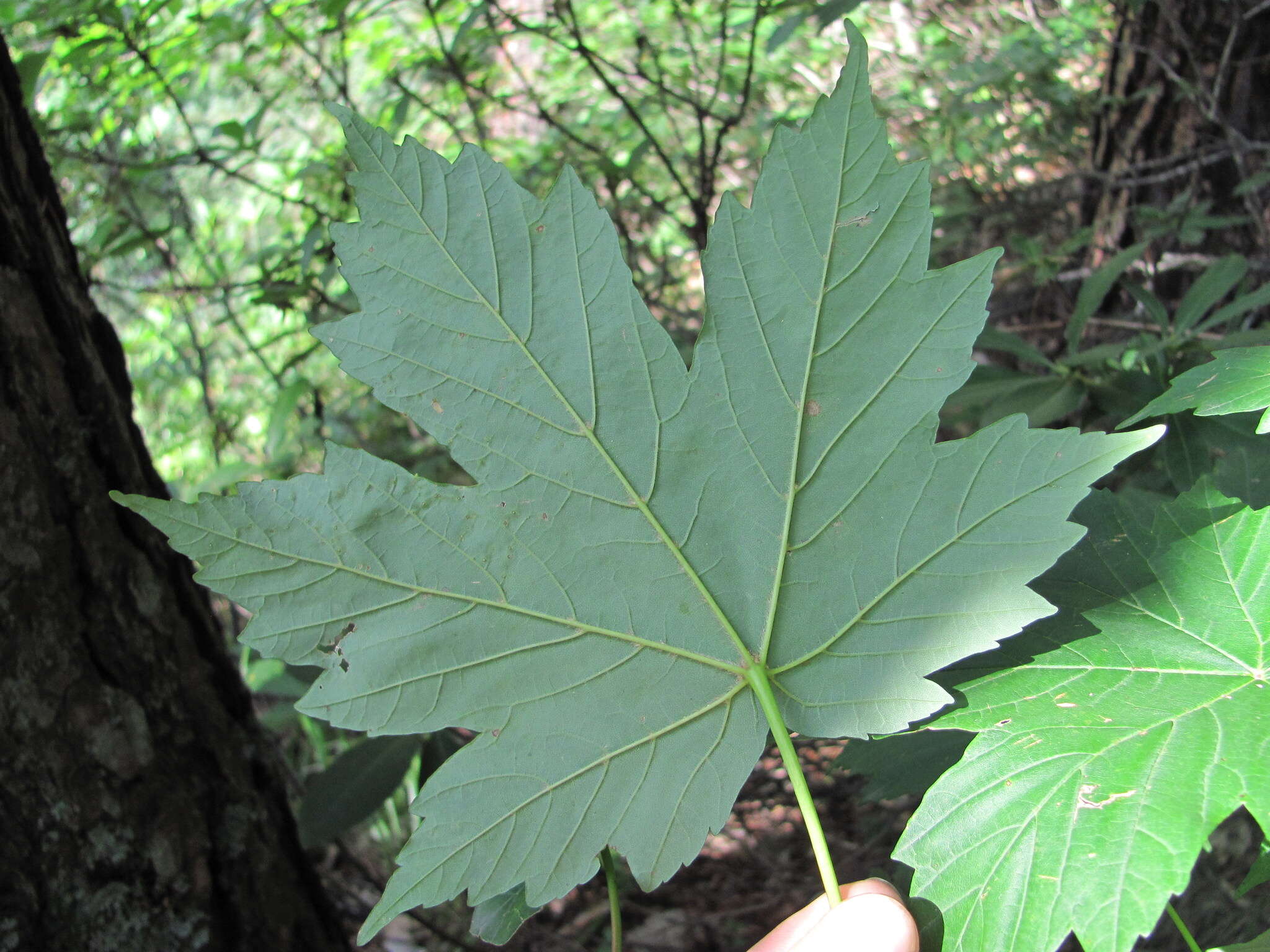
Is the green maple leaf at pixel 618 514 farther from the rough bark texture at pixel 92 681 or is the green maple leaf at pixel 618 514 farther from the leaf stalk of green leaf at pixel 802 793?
the rough bark texture at pixel 92 681

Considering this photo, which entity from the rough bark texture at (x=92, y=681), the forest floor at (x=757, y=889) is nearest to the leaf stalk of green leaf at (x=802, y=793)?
the rough bark texture at (x=92, y=681)

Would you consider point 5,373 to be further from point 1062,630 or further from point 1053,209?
point 1053,209

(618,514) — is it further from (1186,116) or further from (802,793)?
(1186,116)

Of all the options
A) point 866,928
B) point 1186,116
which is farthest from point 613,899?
point 1186,116

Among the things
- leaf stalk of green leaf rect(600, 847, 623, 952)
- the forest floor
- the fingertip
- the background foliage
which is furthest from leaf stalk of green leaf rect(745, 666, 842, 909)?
the forest floor

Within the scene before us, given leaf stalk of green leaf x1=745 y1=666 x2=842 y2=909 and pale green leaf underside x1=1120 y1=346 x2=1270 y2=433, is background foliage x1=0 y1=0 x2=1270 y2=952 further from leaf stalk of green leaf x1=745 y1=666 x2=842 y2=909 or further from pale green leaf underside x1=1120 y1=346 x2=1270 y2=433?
leaf stalk of green leaf x1=745 y1=666 x2=842 y2=909
